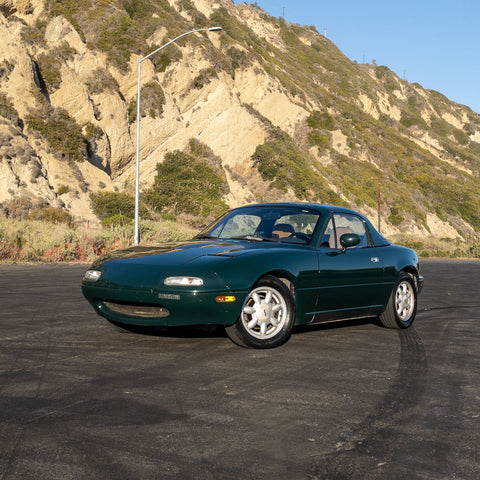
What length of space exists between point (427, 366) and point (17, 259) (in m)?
16.7

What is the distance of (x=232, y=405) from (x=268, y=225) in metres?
3.50

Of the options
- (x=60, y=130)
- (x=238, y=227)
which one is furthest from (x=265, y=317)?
(x=60, y=130)

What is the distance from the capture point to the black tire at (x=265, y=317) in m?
6.53

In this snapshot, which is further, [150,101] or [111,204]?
[150,101]

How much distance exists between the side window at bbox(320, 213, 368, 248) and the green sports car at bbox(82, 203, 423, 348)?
0.01 metres

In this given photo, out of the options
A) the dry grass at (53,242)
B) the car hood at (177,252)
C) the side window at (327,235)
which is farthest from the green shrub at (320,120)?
the car hood at (177,252)

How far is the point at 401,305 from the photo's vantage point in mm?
8523

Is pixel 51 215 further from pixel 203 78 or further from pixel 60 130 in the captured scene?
pixel 203 78

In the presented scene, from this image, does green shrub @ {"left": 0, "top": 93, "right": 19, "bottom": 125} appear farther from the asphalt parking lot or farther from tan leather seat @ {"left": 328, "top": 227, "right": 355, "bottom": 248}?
tan leather seat @ {"left": 328, "top": 227, "right": 355, "bottom": 248}

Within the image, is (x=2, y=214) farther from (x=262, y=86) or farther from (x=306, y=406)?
(x=262, y=86)

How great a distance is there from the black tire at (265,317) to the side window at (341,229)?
3.68 ft

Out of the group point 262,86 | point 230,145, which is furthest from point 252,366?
point 262,86

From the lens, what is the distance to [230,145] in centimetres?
5191

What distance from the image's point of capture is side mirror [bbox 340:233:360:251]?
7516mm
